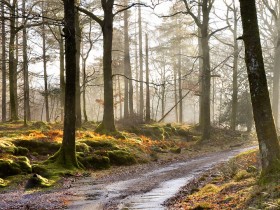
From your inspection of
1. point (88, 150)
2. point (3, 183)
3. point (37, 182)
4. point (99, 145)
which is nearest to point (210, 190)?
point (37, 182)

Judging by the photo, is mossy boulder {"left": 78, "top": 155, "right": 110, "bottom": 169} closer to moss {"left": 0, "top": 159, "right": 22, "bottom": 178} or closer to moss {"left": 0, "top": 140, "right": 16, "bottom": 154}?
moss {"left": 0, "top": 140, "right": 16, "bottom": 154}

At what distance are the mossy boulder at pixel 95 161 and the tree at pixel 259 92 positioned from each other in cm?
783

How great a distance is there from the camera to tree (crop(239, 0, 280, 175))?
8.37 meters

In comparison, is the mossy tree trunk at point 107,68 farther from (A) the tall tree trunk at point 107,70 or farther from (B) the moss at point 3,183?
(B) the moss at point 3,183

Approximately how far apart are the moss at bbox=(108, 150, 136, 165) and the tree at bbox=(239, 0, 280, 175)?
8.34 metres

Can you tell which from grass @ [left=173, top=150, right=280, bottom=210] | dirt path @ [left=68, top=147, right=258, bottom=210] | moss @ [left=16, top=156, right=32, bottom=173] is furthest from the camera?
moss @ [left=16, top=156, right=32, bottom=173]

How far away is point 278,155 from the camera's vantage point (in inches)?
326

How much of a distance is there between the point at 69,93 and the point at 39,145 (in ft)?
10.6

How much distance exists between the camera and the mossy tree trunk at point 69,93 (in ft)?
44.1

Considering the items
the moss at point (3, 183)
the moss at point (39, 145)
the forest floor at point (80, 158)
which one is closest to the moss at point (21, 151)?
the forest floor at point (80, 158)

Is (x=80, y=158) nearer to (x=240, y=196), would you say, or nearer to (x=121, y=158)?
(x=121, y=158)

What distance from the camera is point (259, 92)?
8.45 metres

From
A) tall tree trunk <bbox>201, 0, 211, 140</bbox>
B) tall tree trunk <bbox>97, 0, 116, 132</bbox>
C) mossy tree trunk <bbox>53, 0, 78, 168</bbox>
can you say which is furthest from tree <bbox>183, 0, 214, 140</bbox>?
mossy tree trunk <bbox>53, 0, 78, 168</bbox>

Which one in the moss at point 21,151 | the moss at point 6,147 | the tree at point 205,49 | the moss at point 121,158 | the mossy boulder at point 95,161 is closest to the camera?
the moss at point 6,147
